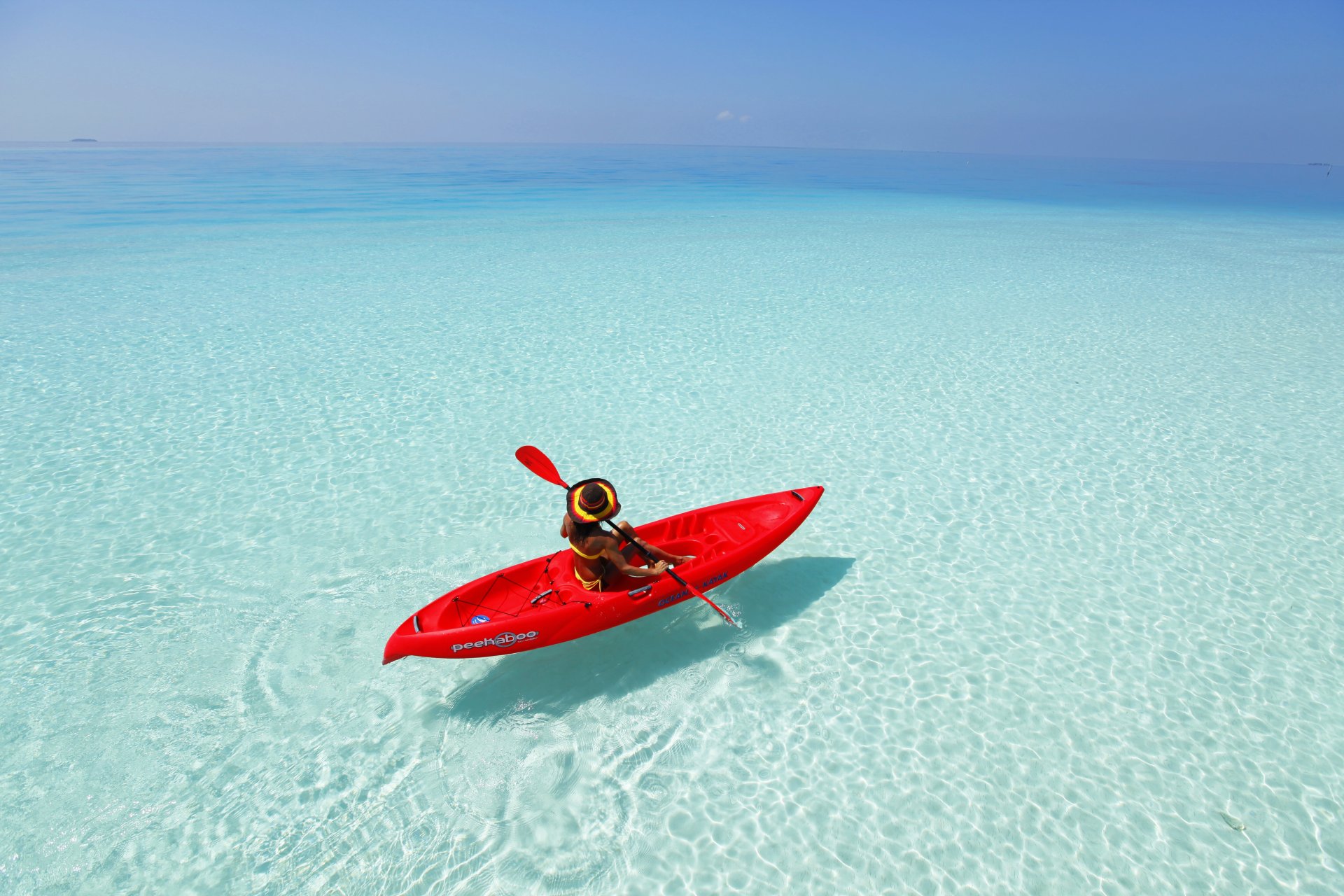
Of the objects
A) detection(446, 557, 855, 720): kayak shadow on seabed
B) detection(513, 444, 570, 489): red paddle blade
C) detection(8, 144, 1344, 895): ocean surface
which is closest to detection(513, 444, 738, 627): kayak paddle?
detection(513, 444, 570, 489): red paddle blade

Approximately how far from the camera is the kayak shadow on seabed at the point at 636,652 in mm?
4555

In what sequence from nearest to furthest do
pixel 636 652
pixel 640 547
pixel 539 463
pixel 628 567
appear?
pixel 628 567 < pixel 640 547 < pixel 636 652 < pixel 539 463

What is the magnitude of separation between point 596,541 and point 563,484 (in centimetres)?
61

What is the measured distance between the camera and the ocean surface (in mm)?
3758

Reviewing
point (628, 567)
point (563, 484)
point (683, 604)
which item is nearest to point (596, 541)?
point (628, 567)

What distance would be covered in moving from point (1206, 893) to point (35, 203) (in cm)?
3682

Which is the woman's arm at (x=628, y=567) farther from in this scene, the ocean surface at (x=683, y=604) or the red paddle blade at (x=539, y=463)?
the red paddle blade at (x=539, y=463)

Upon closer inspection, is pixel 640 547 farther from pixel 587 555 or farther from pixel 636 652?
pixel 636 652

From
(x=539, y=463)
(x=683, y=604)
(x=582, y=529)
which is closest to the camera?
(x=582, y=529)

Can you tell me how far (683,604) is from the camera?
5.39 meters

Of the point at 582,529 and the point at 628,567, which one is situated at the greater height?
the point at 582,529

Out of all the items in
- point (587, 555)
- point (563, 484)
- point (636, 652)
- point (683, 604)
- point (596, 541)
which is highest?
point (563, 484)

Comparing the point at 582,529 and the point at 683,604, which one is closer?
the point at 582,529

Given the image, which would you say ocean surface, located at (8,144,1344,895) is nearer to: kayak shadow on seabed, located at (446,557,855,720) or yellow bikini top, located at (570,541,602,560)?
kayak shadow on seabed, located at (446,557,855,720)
